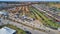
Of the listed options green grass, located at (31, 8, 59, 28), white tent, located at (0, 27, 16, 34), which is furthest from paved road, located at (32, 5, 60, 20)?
white tent, located at (0, 27, 16, 34)

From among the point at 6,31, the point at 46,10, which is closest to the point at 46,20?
the point at 46,10

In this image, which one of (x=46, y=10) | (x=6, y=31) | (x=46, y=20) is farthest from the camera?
(x=46, y=10)

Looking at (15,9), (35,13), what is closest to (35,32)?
(35,13)

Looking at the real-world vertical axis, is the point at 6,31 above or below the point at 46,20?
below

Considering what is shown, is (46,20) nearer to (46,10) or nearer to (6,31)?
(46,10)

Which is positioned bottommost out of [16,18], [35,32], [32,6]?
[35,32]

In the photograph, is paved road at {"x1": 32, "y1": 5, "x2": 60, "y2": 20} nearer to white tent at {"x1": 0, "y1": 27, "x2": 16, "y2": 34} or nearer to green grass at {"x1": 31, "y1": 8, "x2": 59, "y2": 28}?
green grass at {"x1": 31, "y1": 8, "x2": 59, "y2": 28}

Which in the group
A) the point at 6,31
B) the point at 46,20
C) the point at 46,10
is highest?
the point at 46,10

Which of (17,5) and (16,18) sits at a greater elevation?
→ (17,5)

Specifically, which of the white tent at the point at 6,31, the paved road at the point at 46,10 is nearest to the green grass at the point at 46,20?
the paved road at the point at 46,10

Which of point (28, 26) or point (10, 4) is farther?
point (10, 4)

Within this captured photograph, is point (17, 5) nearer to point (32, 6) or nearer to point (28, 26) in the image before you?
point (32, 6)
